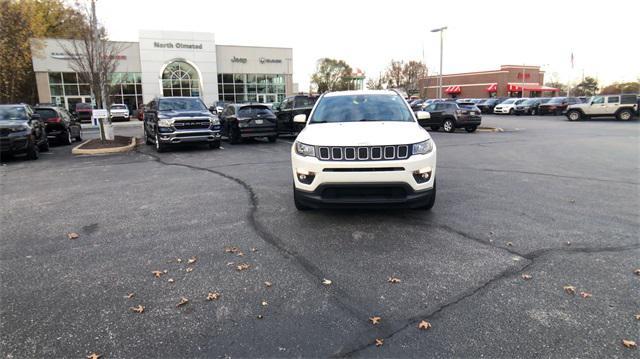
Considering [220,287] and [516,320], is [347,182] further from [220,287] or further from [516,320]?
[516,320]

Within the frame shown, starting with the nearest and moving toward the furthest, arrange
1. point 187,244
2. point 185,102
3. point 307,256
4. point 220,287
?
point 220,287 < point 307,256 < point 187,244 < point 185,102

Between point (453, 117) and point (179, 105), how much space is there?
46.5 ft

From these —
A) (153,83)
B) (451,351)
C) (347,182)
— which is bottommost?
(451,351)

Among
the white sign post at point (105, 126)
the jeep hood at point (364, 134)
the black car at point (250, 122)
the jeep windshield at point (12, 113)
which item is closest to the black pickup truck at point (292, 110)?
the black car at point (250, 122)

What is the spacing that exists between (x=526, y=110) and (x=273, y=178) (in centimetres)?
3848

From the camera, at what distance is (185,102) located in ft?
48.2

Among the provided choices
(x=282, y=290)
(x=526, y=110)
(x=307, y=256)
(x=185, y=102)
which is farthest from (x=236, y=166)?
(x=526, y=110)

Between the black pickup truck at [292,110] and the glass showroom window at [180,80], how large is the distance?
3110 cm

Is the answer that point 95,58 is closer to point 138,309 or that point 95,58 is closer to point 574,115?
point 138,309

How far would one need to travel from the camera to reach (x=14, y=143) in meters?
11.7

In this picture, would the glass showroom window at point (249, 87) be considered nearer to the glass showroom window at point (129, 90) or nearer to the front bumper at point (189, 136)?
the glass showroom window at point (129, 90)

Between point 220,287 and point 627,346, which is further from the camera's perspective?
point 220,287

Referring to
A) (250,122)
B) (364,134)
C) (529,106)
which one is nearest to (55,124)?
(250,122)

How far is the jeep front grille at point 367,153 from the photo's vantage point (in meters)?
4.88
